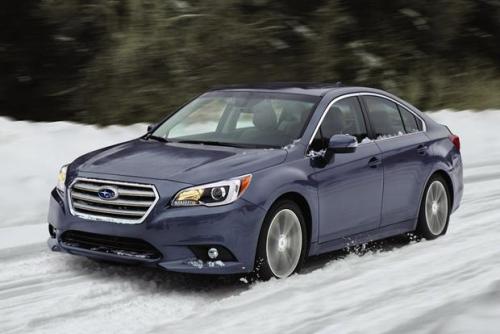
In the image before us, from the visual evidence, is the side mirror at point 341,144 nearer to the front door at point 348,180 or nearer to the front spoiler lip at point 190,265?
the front door at point 348,180

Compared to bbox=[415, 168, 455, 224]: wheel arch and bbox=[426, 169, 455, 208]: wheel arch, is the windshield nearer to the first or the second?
bbox=[415, 168, 455, 224]: wheel arch

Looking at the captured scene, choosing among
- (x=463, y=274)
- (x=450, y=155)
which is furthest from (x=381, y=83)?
(x=463, y=274)

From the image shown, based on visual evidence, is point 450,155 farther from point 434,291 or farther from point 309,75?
point 309,75

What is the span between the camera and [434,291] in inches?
293

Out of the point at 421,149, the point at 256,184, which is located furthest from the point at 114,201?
the point at 421,149

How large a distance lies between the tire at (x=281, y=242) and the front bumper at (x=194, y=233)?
11 centimetres

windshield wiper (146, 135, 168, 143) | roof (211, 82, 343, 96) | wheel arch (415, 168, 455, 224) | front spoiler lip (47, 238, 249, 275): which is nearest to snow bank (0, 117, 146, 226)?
windshield wiper (146, 135, 168, 143)

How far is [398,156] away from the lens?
9172 millimetres

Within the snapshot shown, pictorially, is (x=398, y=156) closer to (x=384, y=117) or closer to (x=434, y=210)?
(x=384, y=117)

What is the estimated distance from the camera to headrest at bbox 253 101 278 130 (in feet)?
27.5

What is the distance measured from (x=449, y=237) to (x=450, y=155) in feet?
2.73

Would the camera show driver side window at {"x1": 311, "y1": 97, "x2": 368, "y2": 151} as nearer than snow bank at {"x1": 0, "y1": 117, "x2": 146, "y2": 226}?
Yes

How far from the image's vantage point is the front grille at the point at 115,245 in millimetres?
7293

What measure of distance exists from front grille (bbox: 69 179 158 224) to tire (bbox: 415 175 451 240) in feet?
11.2
